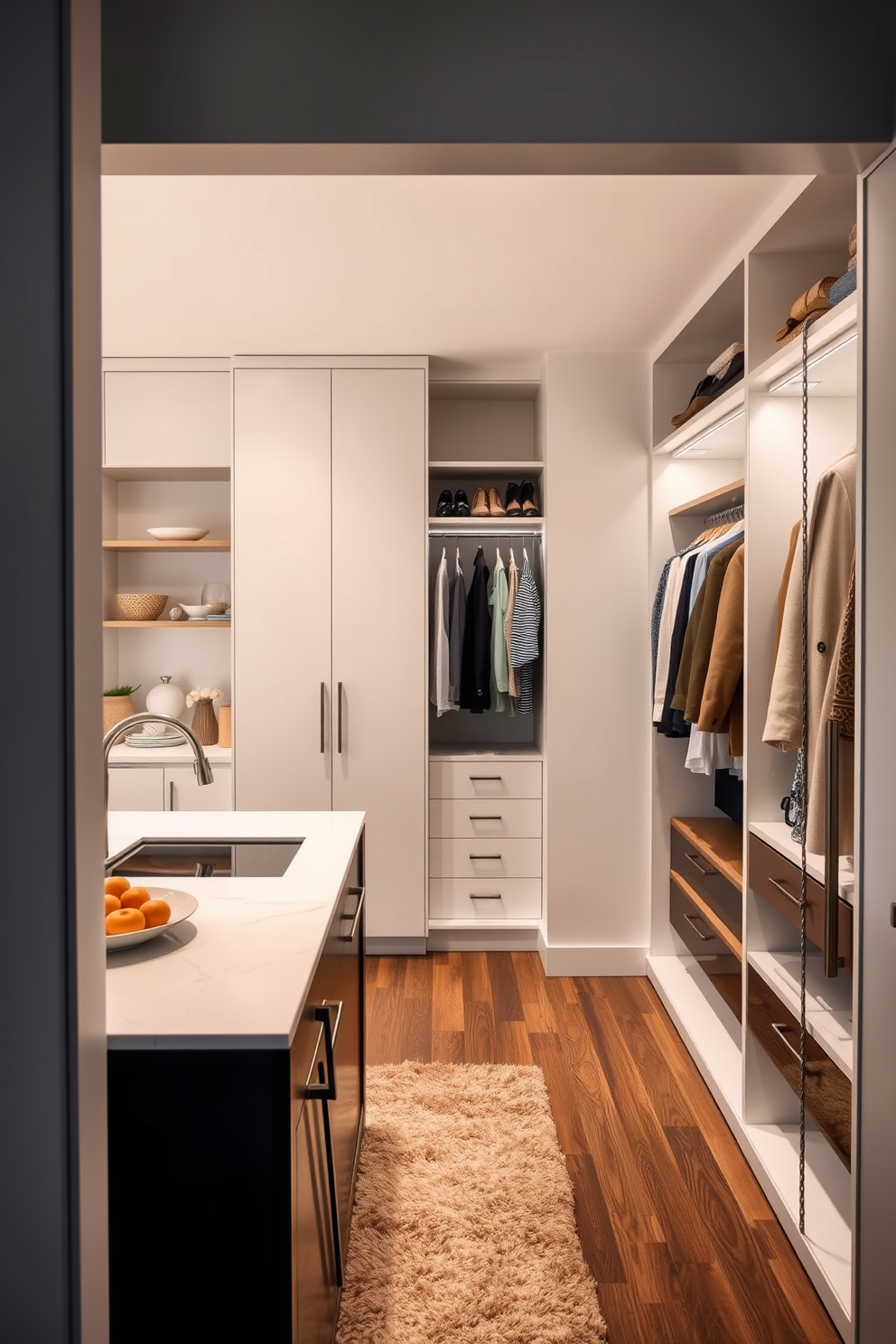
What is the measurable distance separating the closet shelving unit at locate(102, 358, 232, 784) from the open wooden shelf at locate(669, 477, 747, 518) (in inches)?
75.7

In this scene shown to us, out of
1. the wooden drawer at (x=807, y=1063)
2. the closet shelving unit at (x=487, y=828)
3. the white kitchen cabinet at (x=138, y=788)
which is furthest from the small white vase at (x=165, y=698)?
the wooden drawer at (x=807, y=1063)

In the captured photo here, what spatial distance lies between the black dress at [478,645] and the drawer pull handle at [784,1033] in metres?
2.03

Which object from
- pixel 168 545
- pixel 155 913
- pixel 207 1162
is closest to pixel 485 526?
pixel 168 545

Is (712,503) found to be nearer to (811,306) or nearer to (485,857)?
(811,306)

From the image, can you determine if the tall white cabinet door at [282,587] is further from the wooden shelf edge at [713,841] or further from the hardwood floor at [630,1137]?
the wooden shelf edge at [713,841]

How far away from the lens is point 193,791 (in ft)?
13.0

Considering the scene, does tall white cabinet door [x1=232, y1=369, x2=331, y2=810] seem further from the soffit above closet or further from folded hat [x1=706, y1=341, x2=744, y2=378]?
folded hat [x1=706, y1=341, x2=744, y2=378]

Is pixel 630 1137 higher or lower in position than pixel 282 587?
lower

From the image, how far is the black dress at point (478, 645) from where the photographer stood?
407 centimetres

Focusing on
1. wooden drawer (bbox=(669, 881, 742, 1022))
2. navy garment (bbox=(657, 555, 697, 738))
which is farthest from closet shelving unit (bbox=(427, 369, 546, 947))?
navy garment (bbox=(657, 555, 697, 738))

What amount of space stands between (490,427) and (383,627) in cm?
126

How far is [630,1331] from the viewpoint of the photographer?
6.11ft

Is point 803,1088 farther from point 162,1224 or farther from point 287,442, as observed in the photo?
point 287,442

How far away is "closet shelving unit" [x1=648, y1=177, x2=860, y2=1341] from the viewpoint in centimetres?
205
